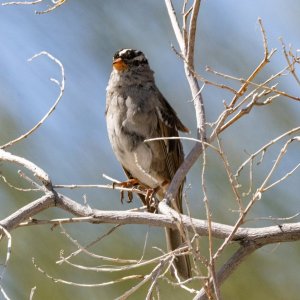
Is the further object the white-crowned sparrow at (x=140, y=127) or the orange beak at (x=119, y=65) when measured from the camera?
the orange beak at (x=119, y=65)

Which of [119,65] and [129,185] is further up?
[119,65]

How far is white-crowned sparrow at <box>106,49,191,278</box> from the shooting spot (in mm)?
4293

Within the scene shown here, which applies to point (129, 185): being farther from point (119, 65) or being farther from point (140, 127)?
point (119, 65)

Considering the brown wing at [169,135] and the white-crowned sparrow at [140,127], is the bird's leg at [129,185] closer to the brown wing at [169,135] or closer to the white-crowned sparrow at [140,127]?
the white-crowned sparrow at [140,127]

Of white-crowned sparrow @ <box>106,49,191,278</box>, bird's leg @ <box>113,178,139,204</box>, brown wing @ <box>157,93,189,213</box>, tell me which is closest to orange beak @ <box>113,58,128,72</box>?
white-crowned sparrow @ <box>106,49,191,278</box>

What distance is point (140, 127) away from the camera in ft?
14.2

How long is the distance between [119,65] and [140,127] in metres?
0.37

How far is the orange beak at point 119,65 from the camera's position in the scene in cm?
443

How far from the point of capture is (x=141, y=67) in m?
4.53

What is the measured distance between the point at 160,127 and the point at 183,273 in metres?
0.91

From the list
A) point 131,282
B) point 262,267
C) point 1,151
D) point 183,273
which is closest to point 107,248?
point 131,282

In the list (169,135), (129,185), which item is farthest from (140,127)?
(129,185)

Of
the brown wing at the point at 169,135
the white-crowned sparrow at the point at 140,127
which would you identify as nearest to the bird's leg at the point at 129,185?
the white-crowned sparrow at the point at 140,127

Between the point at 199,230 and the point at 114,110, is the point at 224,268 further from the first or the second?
the point at 114,110
